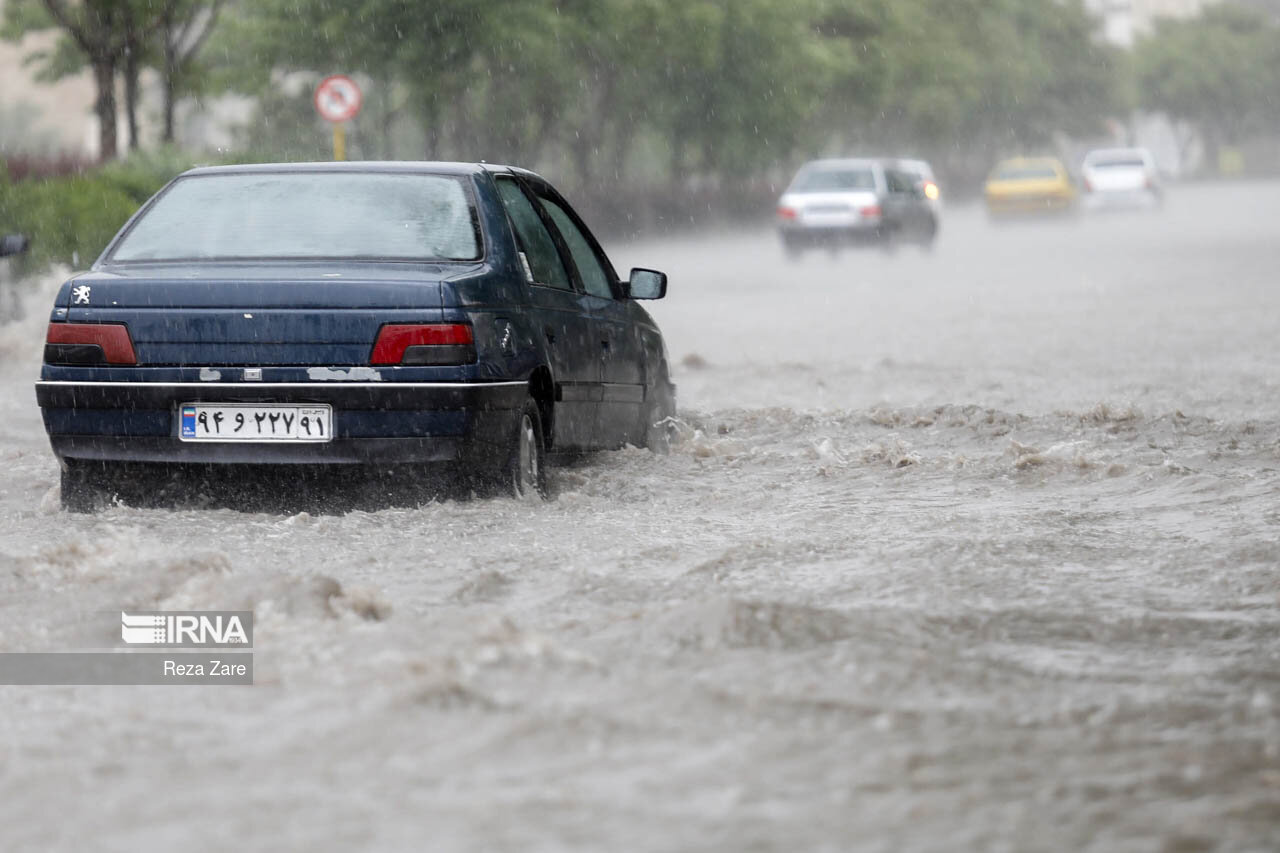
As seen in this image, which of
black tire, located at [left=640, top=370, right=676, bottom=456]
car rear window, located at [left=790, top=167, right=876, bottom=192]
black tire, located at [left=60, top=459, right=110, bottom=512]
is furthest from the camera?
car rear window, located at [left=790, top=167, right=876, bottom=192]

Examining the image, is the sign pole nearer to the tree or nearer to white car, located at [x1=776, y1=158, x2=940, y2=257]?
the tree

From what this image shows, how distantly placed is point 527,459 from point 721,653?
2513 millimetres

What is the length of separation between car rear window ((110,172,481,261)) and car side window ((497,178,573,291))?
1.15 ft

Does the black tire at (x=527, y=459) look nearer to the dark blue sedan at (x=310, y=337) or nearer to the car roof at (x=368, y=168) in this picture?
the dark blue sedan at (x=310, y=337)

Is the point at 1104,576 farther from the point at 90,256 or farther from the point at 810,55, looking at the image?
the point at 810,55

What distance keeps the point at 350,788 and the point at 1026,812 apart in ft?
4.06

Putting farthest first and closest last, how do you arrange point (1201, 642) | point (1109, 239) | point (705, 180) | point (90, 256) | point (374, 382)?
point (705, 180)
point (1109, 239)
point (90, 256)
point (374, 382)
point (1201, 642)

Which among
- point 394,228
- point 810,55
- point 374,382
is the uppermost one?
point 810,55

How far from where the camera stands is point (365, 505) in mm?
7324

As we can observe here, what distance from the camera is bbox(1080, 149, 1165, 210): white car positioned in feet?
180

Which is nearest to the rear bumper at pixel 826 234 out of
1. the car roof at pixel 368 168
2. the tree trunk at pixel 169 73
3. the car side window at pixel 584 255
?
the tree trunk at pixel 169 73

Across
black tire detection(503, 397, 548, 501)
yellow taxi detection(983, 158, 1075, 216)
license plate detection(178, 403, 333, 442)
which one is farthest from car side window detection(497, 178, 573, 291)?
yellow taxi detection(983, 158, 1075, 216)

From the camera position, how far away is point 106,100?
27.9 meters

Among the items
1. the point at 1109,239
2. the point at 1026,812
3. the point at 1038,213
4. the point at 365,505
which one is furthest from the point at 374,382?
the point at 1038,213
